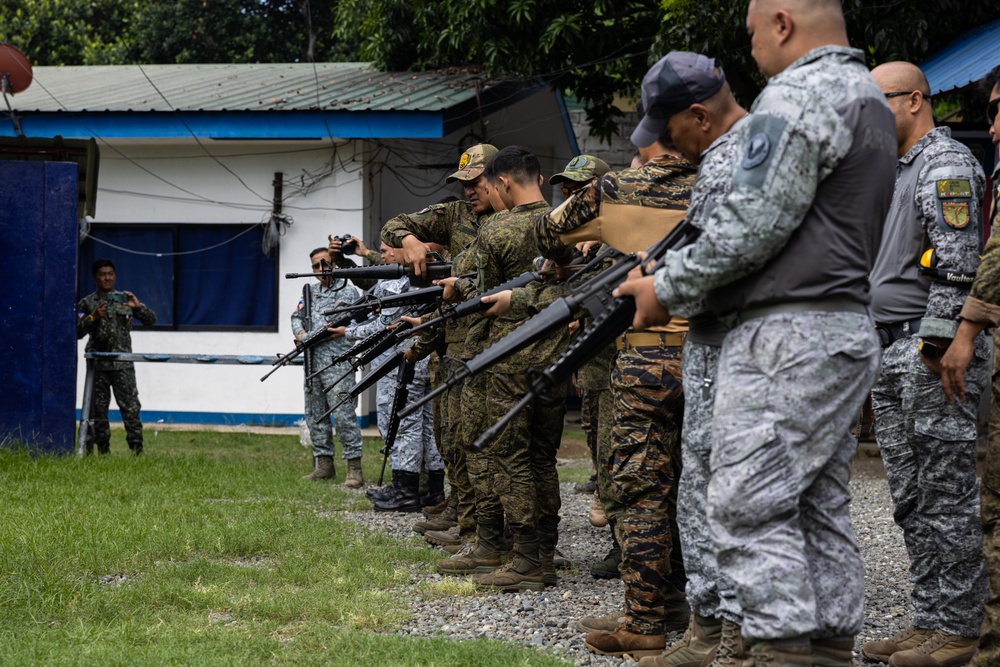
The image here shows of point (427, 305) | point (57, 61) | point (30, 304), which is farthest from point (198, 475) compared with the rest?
point (57, 61)

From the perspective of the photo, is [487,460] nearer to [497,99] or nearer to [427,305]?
[427,305]

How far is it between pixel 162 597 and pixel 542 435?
6.53ft

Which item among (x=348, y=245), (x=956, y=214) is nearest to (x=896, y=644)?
(x=956, y=214)

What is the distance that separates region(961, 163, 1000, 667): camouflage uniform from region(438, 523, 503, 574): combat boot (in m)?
2.69

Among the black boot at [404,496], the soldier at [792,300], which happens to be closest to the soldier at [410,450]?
the black boot at [404,496]

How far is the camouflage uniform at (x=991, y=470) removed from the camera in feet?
12.2

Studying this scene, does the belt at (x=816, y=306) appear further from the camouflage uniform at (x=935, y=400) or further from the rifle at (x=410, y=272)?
the rifle at (x=410, y=272)

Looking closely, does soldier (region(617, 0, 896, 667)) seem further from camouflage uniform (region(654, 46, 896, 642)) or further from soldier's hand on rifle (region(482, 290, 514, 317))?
soldier's hand on rifle (region(482, 290, 514, 317))

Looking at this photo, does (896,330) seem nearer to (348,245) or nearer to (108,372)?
(348,245)

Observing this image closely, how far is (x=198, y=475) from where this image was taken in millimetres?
9133

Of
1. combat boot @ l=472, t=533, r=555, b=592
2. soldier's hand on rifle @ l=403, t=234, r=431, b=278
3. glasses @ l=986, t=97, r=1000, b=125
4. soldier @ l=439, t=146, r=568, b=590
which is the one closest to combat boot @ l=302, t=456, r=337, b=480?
soldier's hand on rifle @ l=403, t=234, r=431, b=278

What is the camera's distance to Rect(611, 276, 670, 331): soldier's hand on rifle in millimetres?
3248

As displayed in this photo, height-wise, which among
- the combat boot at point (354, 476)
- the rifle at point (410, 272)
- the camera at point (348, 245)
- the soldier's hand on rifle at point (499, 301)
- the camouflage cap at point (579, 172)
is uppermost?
the camouflage cap at point (579, 172)

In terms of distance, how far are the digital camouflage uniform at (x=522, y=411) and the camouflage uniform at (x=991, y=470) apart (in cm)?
214
